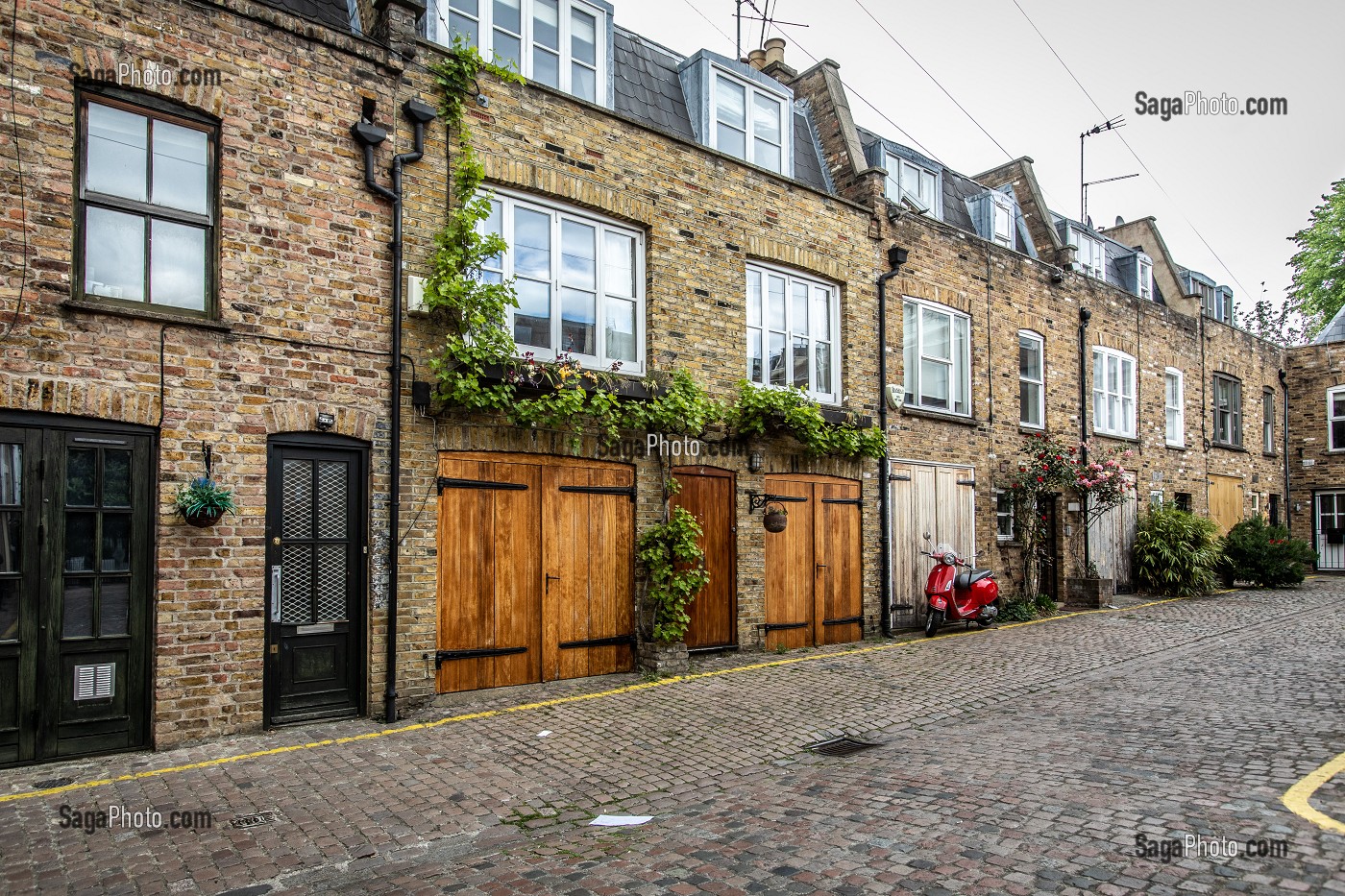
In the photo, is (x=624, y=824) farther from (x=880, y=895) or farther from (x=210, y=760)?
(x=210, y=760)

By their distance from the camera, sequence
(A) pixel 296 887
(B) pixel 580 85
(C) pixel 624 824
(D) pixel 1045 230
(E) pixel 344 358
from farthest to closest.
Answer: (D) pixel 1045 230 < (B) pixel 580 85 < (E) pixel 344 358 < (C) pixel 624 824 < (A) pixel 296 887

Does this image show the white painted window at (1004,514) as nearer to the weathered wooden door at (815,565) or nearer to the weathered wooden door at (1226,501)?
the weathered wooden door at (815,565)

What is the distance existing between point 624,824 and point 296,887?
1864 mm

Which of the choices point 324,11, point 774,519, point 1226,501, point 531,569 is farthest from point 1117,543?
point 324,11

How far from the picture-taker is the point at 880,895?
3977 mm

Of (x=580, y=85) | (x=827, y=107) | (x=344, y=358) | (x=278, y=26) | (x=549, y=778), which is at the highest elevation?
(x=827, y=107)

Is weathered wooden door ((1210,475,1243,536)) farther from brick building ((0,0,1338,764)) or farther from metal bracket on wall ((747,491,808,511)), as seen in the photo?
metal bracket on wall ((747,491,808,511))

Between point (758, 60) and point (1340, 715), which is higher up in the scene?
point (758, 60)

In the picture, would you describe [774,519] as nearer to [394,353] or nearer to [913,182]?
[394,353]

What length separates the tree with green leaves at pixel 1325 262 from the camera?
26.7 meters

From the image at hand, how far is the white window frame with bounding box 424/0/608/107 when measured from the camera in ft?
28.3

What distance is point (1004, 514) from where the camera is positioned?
48.8 ft

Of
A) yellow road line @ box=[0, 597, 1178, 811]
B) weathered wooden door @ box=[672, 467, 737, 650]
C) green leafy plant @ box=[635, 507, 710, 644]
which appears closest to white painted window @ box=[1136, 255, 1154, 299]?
yellow road line @ box=[0, 597, 1178, 811]

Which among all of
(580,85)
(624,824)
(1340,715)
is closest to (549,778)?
(624,824)
